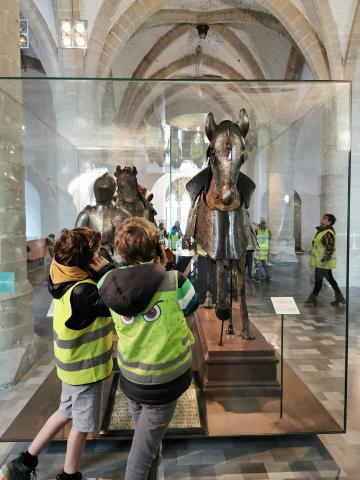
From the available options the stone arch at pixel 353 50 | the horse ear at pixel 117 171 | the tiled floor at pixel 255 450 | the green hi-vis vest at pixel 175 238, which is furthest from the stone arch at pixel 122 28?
the tiled floor at pixel 255 450

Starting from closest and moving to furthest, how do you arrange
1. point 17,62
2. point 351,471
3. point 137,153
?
point 351,471
point 137,153
point 17,62

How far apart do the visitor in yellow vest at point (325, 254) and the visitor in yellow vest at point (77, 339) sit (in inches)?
72.7

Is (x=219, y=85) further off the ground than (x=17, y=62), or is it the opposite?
(x=17, y=62)

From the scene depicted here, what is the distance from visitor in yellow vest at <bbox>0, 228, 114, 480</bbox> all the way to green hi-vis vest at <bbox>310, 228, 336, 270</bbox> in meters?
1.86

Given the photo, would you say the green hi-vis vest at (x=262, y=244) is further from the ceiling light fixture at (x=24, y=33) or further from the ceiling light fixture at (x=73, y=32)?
the ceiling light fixture at (x=73, y=32)

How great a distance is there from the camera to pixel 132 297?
4.70 feet

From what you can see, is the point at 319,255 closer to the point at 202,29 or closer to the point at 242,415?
the point at 242,415

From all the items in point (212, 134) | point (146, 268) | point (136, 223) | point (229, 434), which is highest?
point (212, 134)

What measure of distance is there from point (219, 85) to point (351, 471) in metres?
2.79

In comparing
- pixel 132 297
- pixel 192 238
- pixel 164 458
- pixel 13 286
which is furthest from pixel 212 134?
pixel 164 458

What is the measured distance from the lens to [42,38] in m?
7.20

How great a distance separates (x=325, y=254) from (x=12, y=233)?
2891 millimetres

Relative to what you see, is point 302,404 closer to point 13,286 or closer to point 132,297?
point 132,297

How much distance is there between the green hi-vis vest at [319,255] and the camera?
2940 millimetres
